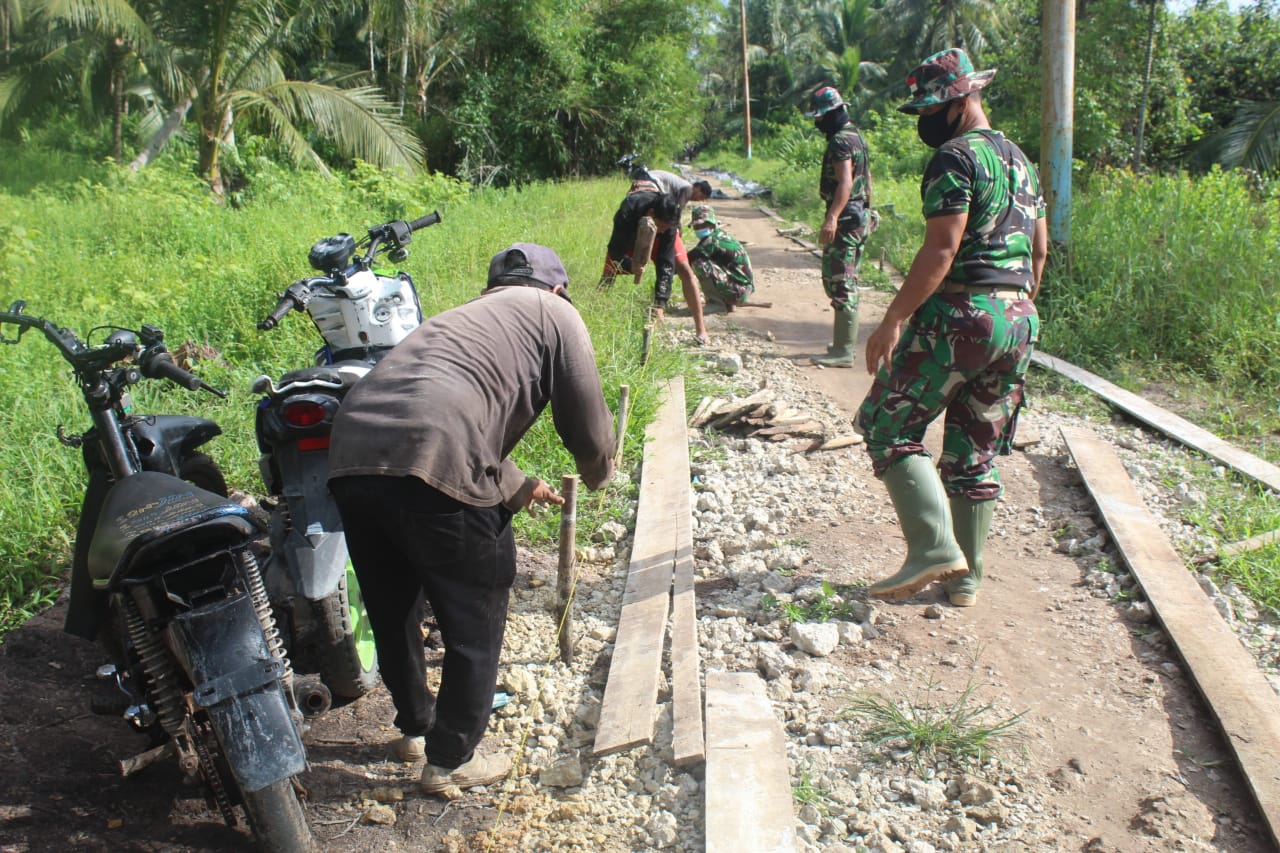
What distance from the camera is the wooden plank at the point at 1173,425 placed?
15.6ft

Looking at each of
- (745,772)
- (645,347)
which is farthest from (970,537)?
(645,347)

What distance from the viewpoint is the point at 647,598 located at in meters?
3.67

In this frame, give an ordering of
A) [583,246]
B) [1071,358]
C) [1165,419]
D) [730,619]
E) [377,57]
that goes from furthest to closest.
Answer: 1. [377,57]
2. [583,246]
3. [1071,358]
4. [1165,419]
5. [730,619]

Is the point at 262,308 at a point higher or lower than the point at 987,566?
higher

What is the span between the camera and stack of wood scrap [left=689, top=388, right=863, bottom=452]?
558 centimetres

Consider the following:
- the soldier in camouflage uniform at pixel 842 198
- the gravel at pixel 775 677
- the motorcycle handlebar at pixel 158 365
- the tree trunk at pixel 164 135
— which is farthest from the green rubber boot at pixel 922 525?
the tree trunk at pixel 164 135

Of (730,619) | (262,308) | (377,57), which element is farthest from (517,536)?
(377,57)

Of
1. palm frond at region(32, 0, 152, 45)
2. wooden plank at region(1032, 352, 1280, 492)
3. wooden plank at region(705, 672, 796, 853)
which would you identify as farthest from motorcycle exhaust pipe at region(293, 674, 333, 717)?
palm frond at region(32, 0, 152, 45)

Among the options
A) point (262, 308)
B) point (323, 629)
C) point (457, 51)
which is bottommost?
point (323, 629)

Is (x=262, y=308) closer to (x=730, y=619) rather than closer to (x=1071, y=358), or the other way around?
(x=730, y=619)

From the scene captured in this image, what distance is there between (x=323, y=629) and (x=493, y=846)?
0.84m

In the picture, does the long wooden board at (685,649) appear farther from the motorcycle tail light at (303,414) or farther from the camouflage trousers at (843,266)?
the camouflage trousers at (843,266)

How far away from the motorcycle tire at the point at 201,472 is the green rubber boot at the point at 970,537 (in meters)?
2.81

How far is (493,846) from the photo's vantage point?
2.55m
